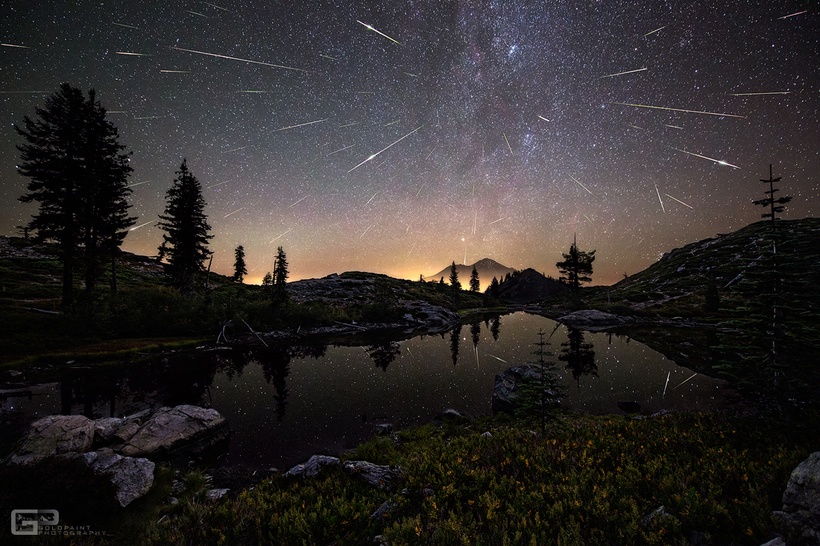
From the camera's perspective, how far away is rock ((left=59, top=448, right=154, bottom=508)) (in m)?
6.61

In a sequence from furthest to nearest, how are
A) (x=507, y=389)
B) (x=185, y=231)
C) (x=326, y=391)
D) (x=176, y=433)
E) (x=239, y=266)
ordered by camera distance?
(x=239, y=266), (x=185, y=231), (x=326, y=391), (x=507, y=389), (x=176, y=433)

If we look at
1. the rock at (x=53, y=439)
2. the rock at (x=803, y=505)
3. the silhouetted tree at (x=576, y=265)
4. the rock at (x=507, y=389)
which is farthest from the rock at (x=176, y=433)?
the silhouetted tree at (x=576, y=265)

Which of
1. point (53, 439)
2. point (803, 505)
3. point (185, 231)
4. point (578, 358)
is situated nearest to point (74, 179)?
point (185, 231)

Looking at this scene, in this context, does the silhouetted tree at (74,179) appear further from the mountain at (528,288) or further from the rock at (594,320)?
the mountain at (528,288)

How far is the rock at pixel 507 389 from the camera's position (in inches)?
551

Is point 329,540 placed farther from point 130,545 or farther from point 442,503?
point 130,545

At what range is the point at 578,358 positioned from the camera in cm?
2353

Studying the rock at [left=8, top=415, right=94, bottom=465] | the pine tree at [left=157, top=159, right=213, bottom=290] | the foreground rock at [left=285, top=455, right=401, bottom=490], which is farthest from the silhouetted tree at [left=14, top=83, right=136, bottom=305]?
the foreground rock at [left=285, top=455, right=401, bottom=490]

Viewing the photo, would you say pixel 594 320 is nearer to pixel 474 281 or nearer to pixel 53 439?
pixel 53 439

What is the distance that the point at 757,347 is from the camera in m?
8.35

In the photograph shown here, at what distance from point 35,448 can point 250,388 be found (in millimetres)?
→ 8344

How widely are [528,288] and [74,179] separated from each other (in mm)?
166327

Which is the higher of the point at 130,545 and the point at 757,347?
the point at 757,347

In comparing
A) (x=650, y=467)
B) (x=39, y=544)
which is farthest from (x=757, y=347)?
(x=39, y=544)
